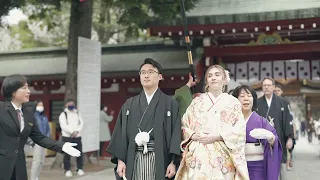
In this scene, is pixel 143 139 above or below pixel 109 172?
above

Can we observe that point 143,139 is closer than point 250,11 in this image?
Yes

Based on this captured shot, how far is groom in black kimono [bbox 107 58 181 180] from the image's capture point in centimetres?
388

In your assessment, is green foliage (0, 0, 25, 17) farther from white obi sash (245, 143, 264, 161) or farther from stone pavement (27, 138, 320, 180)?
white obi sash (245, 143, 264, 161)

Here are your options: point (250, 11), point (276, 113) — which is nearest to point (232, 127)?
point (276, 113)

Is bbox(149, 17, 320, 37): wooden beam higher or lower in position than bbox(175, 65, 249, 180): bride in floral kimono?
higher

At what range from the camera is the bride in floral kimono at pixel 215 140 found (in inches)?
148

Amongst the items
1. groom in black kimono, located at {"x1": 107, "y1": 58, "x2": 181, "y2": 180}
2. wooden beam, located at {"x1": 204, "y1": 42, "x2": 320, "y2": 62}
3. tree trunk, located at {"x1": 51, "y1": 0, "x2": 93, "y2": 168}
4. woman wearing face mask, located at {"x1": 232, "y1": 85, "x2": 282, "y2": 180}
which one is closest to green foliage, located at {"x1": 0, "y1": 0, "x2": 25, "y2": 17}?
tree trunk, located at {"x1": 51, "y1": 0, "x2": 93, "y2": 168}

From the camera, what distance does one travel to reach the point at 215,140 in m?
3.78

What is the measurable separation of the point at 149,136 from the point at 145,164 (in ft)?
0.94

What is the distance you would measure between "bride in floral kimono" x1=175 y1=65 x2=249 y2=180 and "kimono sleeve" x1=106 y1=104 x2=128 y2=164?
59 centimetres

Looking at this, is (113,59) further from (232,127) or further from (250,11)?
(232,127)

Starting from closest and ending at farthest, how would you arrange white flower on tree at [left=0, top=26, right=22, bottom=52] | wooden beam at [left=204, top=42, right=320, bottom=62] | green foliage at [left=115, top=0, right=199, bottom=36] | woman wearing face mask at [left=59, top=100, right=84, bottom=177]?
1. woman wearing face mask at [left=59, top=100, right=84, bottom=177]
2. green foliage at [left=115, top=0, right=199, bottom=36]
3. wooden beam at [left=204, top=42, right=320, bottom=62]
4. white flower on tree at [left=0, top=26, right=22, bottom=52]

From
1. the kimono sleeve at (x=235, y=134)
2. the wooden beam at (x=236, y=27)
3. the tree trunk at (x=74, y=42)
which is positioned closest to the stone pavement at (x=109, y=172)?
the tree trunk at (x=74, y=42)

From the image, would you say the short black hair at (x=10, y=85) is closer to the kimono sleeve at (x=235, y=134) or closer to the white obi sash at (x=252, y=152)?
the kimono sleeve at (x=235, y=134)
